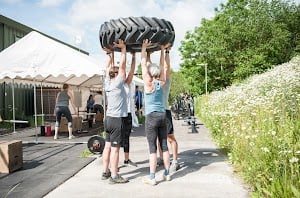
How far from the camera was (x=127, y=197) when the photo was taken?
15.9 feet

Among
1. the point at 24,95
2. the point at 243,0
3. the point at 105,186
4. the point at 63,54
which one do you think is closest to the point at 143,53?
the point at 105,186

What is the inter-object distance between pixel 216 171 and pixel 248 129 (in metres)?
0.98

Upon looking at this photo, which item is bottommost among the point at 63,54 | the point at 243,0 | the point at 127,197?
the point at 127,197

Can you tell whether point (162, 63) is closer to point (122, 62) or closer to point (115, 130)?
point (122, 62)

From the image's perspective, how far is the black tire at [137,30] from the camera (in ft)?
18.3

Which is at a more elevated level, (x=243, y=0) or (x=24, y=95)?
Result: (x=243, y=0)

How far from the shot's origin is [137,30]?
5.57m

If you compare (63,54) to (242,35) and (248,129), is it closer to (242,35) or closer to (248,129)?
(248,129)

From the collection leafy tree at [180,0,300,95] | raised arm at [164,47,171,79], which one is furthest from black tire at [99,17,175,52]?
leafy tree at [180,0,300,95]

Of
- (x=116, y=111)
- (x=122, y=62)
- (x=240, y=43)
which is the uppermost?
(x=240, y=43)

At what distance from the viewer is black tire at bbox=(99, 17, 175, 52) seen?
5.59m

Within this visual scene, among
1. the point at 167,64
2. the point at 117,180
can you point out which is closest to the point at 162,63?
the point at 167,64

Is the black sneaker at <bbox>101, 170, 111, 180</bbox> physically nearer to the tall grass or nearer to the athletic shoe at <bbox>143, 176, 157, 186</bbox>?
the athletic shoe at <bbox>143, 176, 157, 186</bbox>

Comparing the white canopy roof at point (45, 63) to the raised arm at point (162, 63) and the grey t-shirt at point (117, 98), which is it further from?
the grey t-shirt at point (117, 98)
